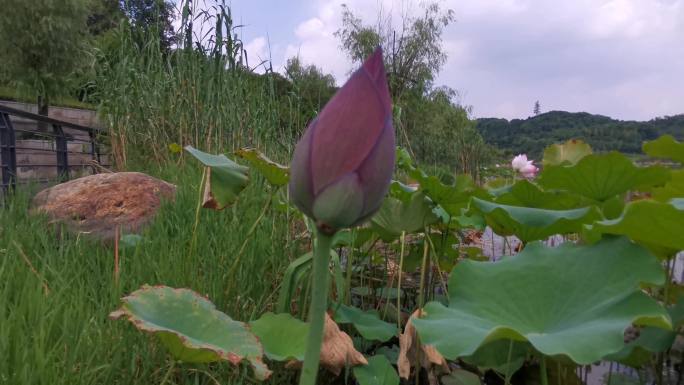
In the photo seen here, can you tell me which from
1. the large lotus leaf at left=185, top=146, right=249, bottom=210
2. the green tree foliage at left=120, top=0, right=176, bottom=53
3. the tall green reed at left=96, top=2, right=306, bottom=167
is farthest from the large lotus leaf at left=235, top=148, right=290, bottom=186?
the green tree foliage at left=120, top=0, right=176, bottom=53

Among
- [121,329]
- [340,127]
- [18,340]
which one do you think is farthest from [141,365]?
[340,127]

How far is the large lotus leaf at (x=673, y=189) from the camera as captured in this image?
1086 mm

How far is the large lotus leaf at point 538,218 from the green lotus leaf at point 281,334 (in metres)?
0.41

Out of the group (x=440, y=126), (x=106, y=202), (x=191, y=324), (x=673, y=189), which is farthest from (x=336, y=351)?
(x=440, y=126)

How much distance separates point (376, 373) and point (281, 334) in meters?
0.22

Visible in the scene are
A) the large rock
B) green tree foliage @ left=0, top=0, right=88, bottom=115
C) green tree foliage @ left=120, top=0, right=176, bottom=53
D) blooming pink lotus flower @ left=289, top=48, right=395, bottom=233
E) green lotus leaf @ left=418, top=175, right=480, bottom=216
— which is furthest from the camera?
green tree foliage @ left=0, top=0, right=88, bottom=115

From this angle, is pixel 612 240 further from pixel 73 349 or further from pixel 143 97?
pixel 143 97

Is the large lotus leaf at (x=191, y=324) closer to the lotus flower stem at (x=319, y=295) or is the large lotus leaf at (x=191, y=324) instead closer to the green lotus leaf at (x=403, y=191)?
the lotus flower stem at (x=319, y=295)

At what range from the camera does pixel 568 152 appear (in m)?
1.83

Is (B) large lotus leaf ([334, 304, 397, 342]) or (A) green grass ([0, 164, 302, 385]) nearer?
(A) green grass ([0, 164, 302, 385])

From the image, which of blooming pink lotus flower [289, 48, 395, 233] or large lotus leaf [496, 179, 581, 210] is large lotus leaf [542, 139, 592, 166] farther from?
blooming pink lotus flower [289, 48, 395, 233]

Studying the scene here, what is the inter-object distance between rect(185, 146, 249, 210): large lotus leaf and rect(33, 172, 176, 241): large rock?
1374 mm

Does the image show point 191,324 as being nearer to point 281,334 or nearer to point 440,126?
point 281,334

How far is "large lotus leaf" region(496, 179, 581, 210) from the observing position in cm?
117
